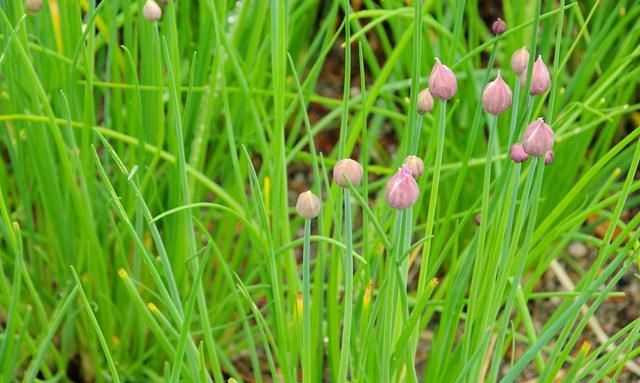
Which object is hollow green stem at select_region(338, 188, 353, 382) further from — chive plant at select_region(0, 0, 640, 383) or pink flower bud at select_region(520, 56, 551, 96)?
pink flower bud at select_region(520, 56, 551, 96)

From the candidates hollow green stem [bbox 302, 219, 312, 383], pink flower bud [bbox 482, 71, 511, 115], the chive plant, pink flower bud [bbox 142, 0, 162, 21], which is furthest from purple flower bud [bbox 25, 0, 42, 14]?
pink flower bud [bbox 482, 71, 511, 115]

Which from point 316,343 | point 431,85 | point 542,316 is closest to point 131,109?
point 316,343

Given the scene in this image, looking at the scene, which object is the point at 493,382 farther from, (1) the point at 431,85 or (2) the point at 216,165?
(2) the point at 216,165

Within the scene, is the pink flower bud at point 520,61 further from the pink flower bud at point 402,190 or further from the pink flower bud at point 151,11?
the pink flower bud at point 151,11

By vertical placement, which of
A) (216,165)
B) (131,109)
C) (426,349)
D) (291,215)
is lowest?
(426,349)

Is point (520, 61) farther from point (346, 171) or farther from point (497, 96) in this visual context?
point (346, 171)

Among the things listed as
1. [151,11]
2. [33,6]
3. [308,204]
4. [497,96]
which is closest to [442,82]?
[497,96]
